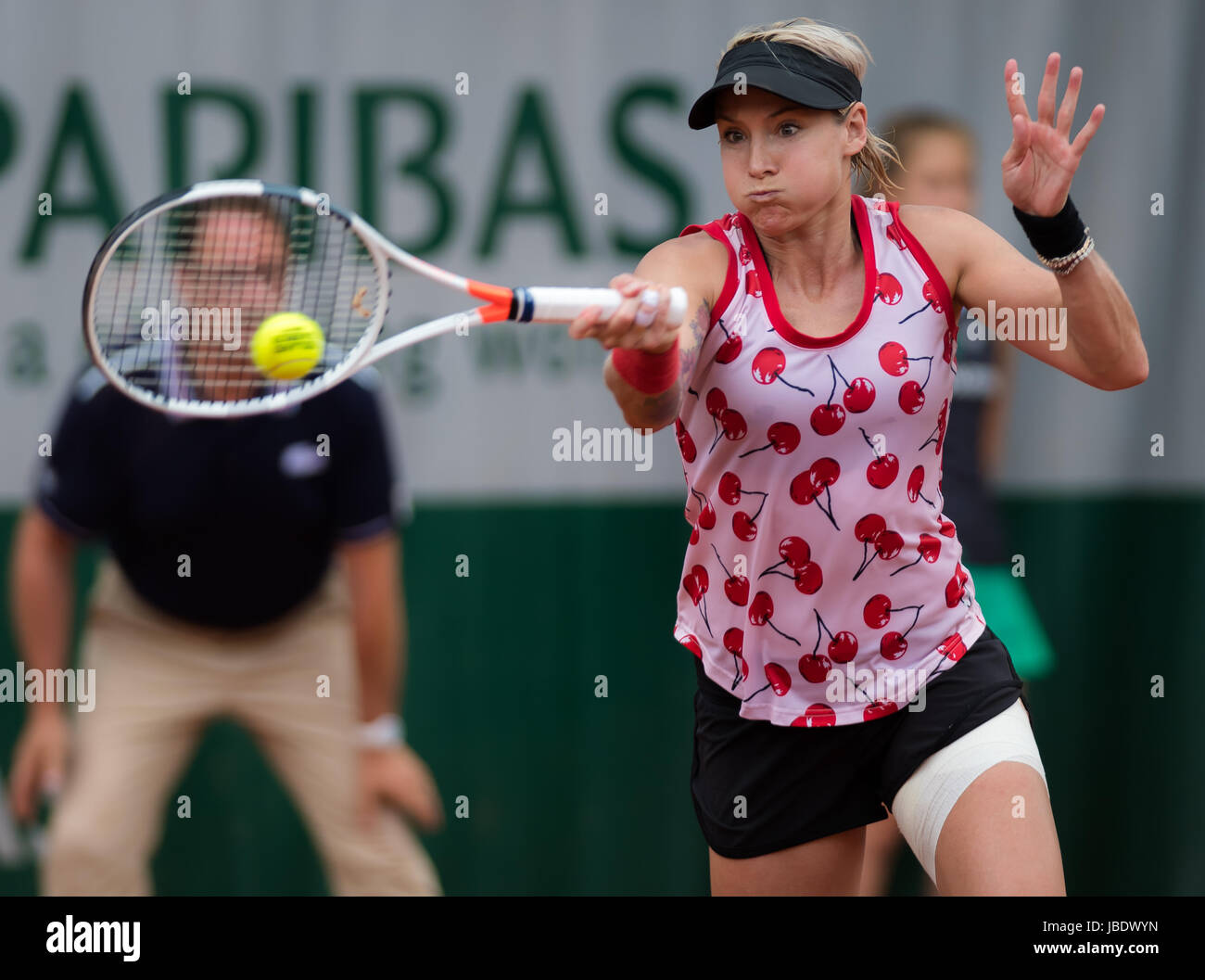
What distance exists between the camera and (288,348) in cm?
227

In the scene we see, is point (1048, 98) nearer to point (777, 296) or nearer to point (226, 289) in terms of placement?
point (777, 296)

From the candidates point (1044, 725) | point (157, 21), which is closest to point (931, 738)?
point (1044, 725)

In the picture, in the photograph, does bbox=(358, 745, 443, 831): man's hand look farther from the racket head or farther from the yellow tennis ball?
the yellow tennis ball

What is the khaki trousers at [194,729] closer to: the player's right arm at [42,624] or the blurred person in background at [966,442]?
the player's right arm at [42,624]

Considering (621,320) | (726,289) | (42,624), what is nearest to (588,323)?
(621,320)

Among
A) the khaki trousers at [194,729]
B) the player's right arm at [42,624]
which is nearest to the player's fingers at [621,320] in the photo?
the khaki trousers at [194,729]

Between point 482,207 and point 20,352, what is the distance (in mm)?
1179

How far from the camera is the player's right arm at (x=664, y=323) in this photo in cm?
194

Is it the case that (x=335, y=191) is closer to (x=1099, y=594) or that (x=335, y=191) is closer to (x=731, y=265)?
(x=731, y=265)

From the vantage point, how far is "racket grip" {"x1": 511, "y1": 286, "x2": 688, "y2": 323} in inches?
76.5

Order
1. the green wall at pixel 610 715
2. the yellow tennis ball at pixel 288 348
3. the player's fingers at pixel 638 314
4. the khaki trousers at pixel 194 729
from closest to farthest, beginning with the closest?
the player's fingers at pixel 638 314 → the yellow tennis ball at pixel 288 348 → the khaki trousers at pixel 194 729 → the green wall at pixel 610 715

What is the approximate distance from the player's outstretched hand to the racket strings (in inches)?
16.5

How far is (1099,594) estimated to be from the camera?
399cm

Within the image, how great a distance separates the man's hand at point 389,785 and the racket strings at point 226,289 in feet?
3.67
